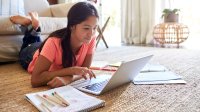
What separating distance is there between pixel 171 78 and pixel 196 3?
219 cm

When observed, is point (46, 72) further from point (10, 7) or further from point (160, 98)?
point (10, 7)

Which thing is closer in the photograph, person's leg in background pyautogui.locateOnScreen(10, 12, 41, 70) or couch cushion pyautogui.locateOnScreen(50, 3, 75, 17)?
person's leg in background pyautogui.locateOnScreen(10, 12, 41, 70)

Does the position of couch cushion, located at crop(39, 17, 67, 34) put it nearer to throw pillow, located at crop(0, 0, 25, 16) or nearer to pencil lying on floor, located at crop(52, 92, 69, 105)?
throw pillow, located at crop(0, 0, 25, 16)

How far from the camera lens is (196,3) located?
3.21 m

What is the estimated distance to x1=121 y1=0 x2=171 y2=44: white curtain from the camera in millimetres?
3357

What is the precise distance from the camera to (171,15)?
3.10 metres

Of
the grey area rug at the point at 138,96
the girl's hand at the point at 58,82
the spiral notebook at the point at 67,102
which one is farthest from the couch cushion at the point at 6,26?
the spiral notebook at the point at 67,102

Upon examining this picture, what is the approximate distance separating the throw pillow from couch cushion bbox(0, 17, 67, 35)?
1.04ft

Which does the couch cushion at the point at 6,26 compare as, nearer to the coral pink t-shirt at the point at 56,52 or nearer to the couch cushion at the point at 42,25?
the couch cushion at the point at 42,25

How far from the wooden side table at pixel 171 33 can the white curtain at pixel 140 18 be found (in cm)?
18

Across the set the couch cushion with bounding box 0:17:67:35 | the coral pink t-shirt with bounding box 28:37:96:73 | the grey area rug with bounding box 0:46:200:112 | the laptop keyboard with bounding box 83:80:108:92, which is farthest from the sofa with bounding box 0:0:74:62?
the laptop keyboard with bounding box 83:80:108:92

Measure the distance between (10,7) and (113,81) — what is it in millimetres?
1499

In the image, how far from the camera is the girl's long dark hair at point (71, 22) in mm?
1156

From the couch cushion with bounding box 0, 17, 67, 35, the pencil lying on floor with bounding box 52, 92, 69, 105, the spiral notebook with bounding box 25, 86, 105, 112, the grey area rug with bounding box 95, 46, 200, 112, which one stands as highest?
the couch cushion with bounding box 0, 17, 67, 35
